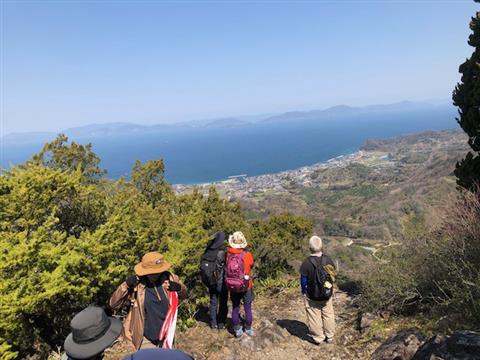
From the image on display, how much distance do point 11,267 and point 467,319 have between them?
562 cm

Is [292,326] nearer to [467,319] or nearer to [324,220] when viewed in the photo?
[467,319]

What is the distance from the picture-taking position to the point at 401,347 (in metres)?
3.93

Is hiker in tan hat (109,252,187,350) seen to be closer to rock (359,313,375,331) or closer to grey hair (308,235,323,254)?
grey hair (308,235,323,254)

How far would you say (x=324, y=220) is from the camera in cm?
5928

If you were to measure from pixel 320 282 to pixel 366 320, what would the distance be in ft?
4.08

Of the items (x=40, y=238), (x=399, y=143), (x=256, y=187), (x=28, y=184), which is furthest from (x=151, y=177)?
(x=399, y=143)

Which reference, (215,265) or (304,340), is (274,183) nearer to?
(304,340)

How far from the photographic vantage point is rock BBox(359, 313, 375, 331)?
17.4 feet

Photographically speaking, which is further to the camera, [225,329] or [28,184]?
[28,184]

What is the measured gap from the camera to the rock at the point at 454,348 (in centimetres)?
280

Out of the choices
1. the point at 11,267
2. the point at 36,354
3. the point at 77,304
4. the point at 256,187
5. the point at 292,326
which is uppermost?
the point at 11,267

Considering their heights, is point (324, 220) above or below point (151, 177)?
below

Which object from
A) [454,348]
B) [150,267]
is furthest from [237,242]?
[454,348]

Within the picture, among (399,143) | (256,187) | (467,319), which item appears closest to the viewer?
(467,319)
